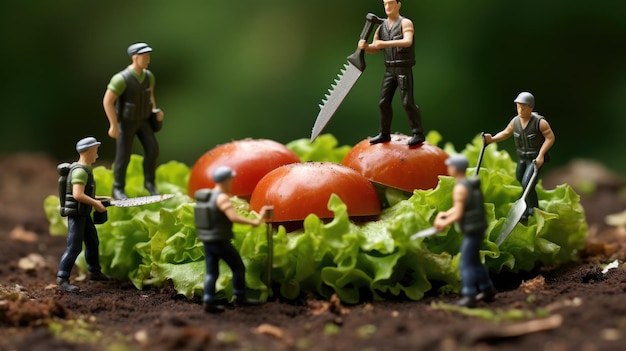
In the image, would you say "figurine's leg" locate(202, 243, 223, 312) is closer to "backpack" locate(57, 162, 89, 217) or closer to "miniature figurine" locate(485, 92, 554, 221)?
"backpack" locate(57, 162, 89, 217)

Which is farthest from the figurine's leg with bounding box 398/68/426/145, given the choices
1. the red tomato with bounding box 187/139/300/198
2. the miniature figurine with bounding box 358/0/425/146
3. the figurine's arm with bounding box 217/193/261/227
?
the figurine's arm with bounding box 217/193/261/227

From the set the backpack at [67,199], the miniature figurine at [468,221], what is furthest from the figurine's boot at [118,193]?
the miniature figurine at [468,221]

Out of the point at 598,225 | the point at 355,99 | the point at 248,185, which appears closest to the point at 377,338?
the point at 248,185

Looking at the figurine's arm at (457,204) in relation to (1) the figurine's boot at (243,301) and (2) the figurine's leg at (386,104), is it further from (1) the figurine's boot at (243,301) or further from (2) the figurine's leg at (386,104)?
(2) the figurine's leg at (386,104)

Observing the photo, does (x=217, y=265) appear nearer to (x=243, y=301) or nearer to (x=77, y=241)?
(x=243, y=301)

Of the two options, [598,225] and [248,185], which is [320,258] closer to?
[248,185]
